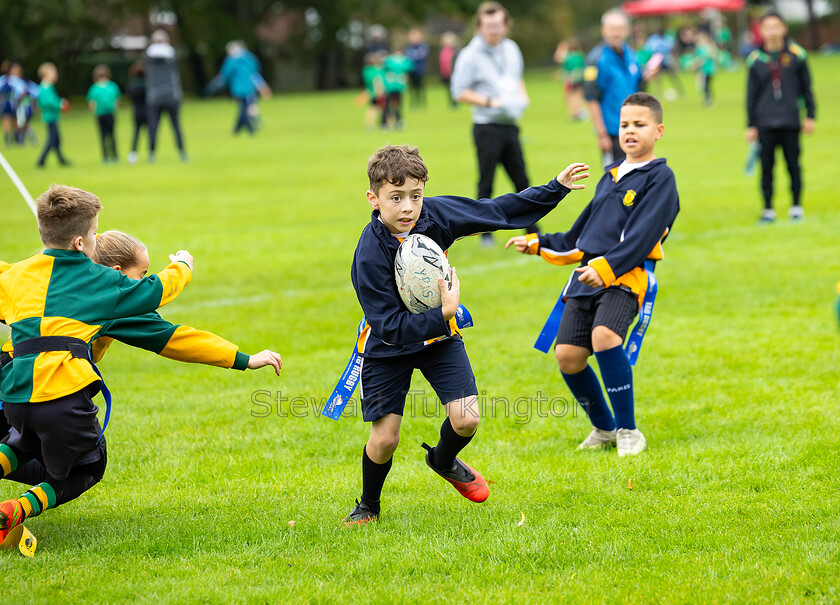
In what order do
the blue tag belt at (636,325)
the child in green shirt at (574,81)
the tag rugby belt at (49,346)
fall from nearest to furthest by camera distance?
the tag rugby belt at (49,346) → the blue tag belt at (636,325) → the child in green shirt at (574,81)

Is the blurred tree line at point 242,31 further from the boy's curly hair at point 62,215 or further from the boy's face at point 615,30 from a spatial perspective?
the boy's curly hair at point 62,215

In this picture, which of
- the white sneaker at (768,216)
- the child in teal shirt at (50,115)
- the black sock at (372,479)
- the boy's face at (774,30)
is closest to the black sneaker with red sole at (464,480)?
the black sock at (372,479)

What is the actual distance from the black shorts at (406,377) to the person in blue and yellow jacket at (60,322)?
36.5 inches

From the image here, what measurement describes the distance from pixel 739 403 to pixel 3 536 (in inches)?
163

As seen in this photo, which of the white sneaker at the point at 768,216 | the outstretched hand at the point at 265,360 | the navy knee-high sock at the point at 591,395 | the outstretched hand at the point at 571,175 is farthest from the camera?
the white sneaker at the point at 768,216

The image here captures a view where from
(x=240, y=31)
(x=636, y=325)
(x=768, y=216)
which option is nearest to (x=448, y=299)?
(x=636, y=325)

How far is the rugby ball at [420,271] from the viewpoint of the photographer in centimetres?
411

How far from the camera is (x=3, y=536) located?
13.4ft

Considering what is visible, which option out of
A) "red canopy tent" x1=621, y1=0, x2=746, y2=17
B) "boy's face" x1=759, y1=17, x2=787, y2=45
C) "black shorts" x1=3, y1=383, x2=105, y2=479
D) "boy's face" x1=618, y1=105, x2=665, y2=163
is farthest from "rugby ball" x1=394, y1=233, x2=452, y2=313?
"red canopy tent" x1=621, y1=0, x2=746, y2=17

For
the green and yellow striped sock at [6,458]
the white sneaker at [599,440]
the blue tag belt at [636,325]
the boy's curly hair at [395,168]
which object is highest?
the boy's curly hair at [395,168]

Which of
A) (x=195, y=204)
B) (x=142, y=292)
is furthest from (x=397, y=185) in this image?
(x=195, y=204)

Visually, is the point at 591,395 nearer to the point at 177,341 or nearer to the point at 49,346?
the point at 177,341

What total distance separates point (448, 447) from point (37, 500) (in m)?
1.75

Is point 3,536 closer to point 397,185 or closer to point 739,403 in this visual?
point 397,185
